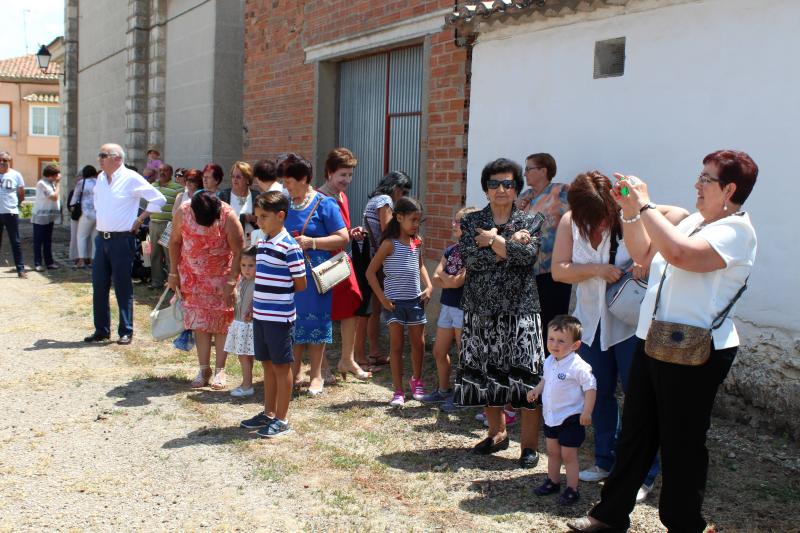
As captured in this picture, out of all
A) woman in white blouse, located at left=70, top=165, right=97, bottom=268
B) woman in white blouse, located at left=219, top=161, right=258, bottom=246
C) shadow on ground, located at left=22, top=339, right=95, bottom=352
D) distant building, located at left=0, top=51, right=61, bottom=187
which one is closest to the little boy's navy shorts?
woman in white blouse, located at left=219, top=161, right=258, bottom=246

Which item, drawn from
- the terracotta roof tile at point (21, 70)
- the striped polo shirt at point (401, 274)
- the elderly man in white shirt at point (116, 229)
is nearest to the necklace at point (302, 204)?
the striped polo shirt at point (401, 274)

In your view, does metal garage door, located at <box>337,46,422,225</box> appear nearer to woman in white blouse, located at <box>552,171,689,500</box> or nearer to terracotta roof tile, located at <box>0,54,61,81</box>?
woman in white blouse, located at <box>552,171,689,500</box>

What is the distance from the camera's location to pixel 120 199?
798cm

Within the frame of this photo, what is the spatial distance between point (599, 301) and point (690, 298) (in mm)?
1077

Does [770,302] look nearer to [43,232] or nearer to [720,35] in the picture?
[720,35]

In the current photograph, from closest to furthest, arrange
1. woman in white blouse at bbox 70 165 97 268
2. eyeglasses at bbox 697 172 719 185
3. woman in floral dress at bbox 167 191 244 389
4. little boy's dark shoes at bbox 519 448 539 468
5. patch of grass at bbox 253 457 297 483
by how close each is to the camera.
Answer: eyeglasses at bbox 697 172 719 185 < patch of grass at bbox 253 457 297 483 < little boy's dark shoes at bbox 519 448 539 468 < woman in floral dress at bbox 167 191 244 389 < woman in white blouse at bbox 70 165 97 268

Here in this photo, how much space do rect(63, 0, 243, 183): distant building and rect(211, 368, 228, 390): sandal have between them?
7420mm

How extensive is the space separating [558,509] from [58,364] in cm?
491

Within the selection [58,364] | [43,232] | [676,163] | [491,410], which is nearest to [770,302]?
[676,163]

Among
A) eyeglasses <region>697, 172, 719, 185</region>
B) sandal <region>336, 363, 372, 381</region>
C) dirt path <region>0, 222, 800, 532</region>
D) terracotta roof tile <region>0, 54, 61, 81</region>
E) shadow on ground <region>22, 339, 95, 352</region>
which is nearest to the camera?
eyeglasses <region>697, 172, 719, 185</region>

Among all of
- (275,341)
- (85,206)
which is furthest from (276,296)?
(85,206)

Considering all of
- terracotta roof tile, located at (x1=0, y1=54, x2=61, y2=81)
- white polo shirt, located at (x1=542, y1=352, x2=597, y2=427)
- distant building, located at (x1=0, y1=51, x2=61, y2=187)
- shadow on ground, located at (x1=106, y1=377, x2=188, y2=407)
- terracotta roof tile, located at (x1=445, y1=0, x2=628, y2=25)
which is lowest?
shadow on ground, located at (x1=106, y1=377, x2=188, y2=407)

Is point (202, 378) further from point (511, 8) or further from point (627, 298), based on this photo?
point (511, 8)

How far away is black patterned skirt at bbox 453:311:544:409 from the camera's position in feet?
15.5
